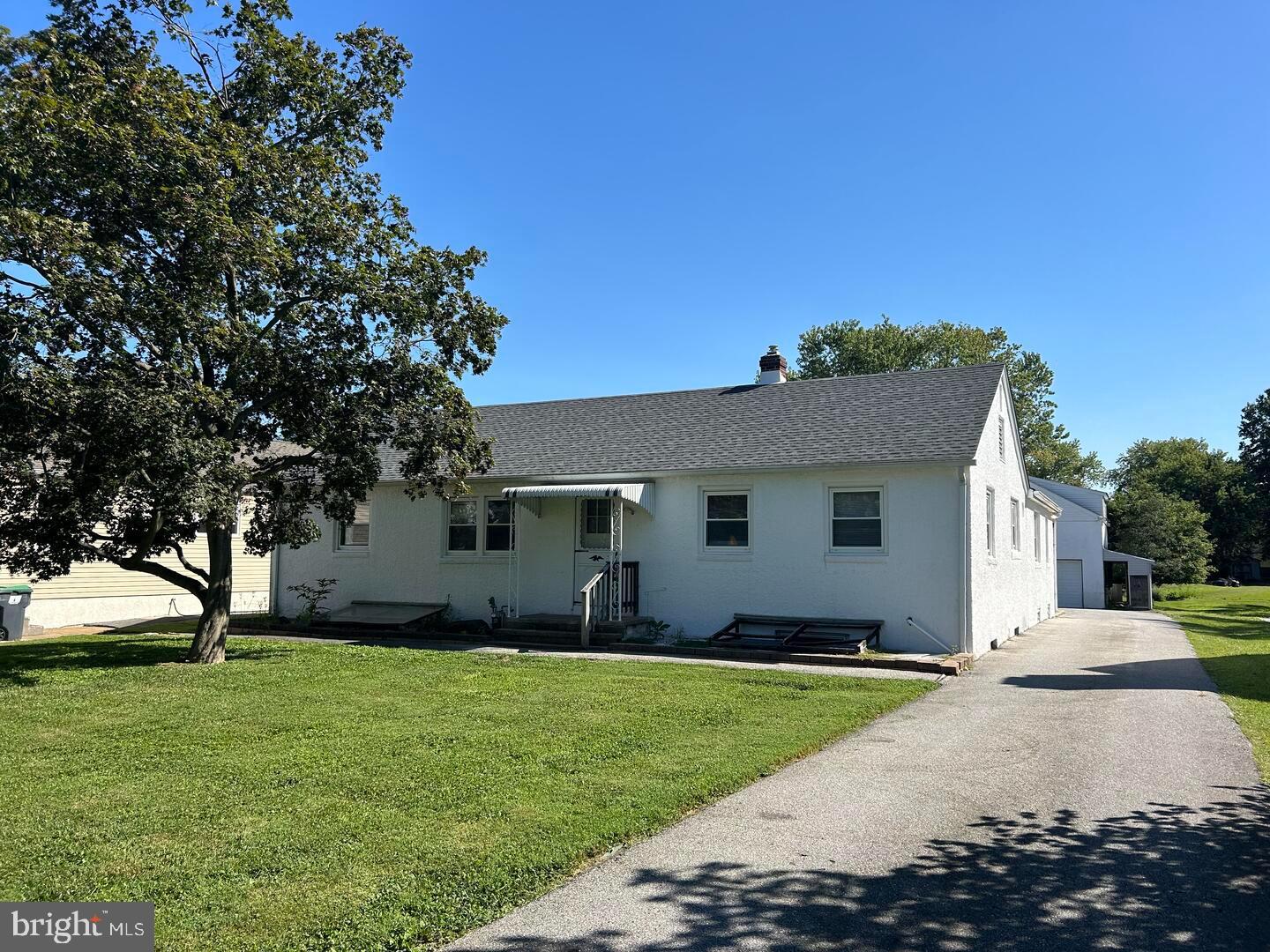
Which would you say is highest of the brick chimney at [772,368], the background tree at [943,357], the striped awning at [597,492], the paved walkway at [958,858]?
the background tree at [943,357]

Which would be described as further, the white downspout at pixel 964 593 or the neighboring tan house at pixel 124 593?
the neighboring tan house at pixel 124 593

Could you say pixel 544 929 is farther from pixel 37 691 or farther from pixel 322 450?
pixel 322 450

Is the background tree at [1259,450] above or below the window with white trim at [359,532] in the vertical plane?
above

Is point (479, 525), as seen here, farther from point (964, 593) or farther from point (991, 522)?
point (991, 522)

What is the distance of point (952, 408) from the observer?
16062 millimetres

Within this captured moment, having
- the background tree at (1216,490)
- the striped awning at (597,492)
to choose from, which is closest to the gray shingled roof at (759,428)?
the striped awning at (597,492)

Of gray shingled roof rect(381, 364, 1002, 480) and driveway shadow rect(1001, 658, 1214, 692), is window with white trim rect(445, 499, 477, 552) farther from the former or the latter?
driveway shadow rect(1001, 658, 1214, 692)

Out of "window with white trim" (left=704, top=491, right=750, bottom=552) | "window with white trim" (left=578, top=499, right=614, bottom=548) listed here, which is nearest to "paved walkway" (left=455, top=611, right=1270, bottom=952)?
"window with white trim" (left=704, top=491, right=750, bottom=552)

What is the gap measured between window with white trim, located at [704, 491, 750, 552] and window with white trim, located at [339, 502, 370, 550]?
8.12 metres

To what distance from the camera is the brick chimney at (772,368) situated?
20766 mm

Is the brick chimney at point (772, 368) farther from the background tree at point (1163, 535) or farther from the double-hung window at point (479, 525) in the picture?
the background tree at point (1163, 535)

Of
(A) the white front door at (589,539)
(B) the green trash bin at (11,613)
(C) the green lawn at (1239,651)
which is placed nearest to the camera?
(C) the green lawn at (1239,651)

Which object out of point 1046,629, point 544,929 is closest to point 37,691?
point 544,929

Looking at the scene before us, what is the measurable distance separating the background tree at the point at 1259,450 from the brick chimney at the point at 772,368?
50.9m
